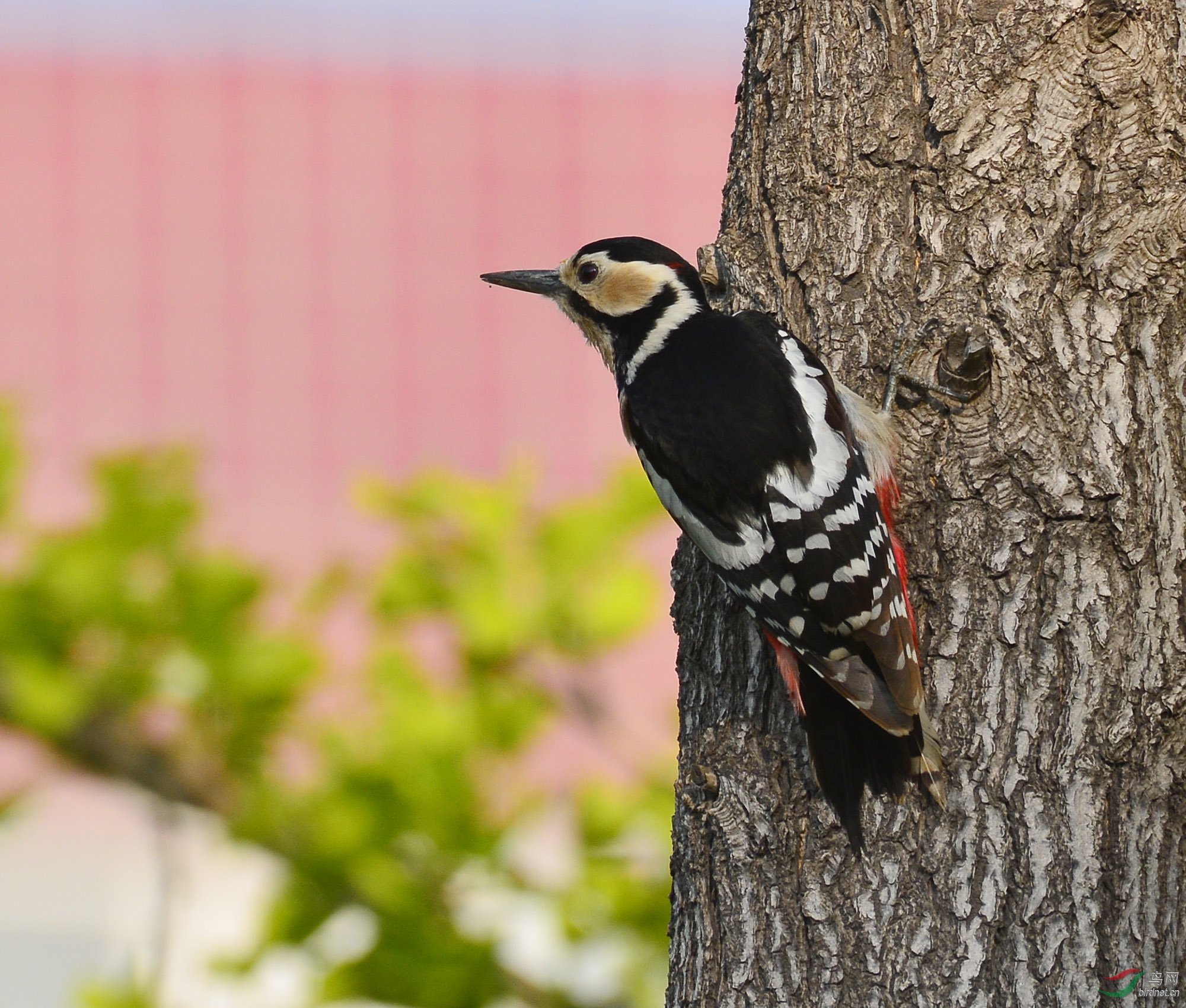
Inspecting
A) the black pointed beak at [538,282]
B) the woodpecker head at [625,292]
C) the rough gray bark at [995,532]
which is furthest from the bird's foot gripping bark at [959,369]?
the black pointed beak at [538,282]

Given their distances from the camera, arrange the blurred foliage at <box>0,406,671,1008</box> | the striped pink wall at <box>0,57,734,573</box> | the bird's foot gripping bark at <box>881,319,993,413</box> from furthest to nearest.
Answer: the striped pink wall at <box>0,57,734,573</box>, the blurred foliage at <box>0,406,671,1008</box>, the bird's foot gripping bark at <box>881,319,993,413</box>

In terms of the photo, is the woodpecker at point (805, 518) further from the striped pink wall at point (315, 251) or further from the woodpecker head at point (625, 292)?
the striped pink wall at point (315, 251)

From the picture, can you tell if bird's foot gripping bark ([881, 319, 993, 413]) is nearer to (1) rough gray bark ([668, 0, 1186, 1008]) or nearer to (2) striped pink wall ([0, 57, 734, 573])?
(1) rough gray bark ([668, 0, 1186, 1008])

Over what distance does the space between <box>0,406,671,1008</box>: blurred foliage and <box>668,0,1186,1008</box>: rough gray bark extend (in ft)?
4.51

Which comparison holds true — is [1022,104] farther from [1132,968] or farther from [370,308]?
[370,308]

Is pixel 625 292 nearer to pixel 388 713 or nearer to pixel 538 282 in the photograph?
pixel 538 282

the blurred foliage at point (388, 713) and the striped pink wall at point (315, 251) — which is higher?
the striped pink wall at point (315, 251)

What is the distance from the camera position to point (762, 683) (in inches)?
91.0

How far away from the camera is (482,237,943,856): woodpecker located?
7.02ft

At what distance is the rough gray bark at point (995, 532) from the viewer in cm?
204

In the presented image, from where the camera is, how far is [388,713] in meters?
3.70

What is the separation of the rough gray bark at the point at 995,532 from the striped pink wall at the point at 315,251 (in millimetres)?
5367

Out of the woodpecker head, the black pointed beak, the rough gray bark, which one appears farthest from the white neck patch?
the rough gray bark

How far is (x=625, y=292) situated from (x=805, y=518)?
2.79 feet
